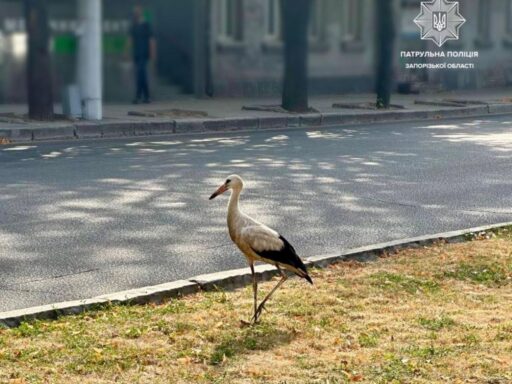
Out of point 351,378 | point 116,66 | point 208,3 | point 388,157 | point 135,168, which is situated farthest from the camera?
point 208,3

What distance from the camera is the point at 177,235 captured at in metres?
9.41

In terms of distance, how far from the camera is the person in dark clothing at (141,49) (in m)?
23.3

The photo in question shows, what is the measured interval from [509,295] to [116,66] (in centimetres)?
1721

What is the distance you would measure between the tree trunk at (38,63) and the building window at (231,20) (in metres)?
7.67

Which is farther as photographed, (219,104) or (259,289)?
(219,104)

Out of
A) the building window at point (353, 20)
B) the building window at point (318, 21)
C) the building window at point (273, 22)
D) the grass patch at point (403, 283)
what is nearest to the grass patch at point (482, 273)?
the grass patch at point (403, 283)

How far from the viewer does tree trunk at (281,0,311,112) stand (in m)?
22.4

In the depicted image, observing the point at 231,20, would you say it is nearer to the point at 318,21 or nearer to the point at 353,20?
the point at 318,21

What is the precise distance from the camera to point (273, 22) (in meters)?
27.3

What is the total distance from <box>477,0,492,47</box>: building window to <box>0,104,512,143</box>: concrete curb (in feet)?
28.4

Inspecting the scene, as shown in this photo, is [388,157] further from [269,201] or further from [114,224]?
[114,224]

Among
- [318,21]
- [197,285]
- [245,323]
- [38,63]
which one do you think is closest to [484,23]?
[318,21]

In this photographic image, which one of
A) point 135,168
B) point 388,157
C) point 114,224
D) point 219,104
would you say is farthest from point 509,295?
point 219,104

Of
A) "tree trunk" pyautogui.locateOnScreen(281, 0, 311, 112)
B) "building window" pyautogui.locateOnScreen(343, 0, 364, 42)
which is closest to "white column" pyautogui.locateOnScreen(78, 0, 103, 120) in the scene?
"tree trunk" pyautogui.locateOnScreen(281, 0, 311, 112)
